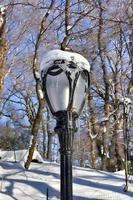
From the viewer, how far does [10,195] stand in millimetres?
11758

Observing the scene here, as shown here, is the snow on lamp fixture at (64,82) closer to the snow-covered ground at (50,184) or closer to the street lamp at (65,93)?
the street lamp at (65,93)

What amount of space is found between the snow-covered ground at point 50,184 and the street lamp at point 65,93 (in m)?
7.61

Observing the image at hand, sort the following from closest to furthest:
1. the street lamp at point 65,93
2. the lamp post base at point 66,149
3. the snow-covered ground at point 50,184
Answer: the lamp post base at point 66,149, the street lamp at point 65,93, the snow-covered ground at point 50,184

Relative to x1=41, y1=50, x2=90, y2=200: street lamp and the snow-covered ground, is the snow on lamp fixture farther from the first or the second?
the snow-covered ground

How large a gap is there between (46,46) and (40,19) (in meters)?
1.80

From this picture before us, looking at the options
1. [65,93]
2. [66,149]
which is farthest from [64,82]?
[66,149]

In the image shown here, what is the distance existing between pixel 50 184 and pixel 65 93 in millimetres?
8706

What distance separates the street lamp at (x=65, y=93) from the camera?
421cm

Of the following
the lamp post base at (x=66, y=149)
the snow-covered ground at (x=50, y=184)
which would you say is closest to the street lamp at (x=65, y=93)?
Answer: the lamp post base at (x=66, y=149)

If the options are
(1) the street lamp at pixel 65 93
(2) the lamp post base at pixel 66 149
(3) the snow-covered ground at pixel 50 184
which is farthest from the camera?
(3) the snow-covered ground at pixel 50 184

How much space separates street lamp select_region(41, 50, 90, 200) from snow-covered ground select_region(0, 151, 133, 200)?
761cm

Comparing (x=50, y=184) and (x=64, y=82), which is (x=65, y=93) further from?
(x=50, y=184)

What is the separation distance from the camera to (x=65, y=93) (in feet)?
13.8

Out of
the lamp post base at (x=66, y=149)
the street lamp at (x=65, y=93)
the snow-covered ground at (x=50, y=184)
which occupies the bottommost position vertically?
the snow-covered ground at (x=50, y=184)
